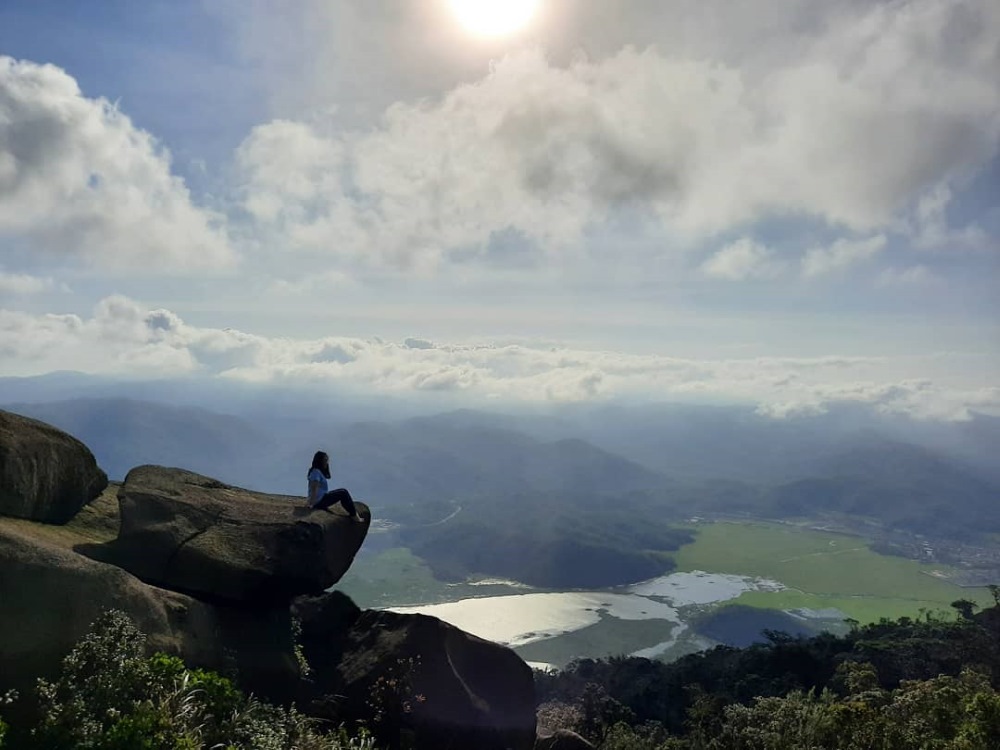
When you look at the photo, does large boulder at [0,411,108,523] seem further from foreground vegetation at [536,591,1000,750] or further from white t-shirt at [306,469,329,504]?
foreground vegetation at [536,591,1000,750]

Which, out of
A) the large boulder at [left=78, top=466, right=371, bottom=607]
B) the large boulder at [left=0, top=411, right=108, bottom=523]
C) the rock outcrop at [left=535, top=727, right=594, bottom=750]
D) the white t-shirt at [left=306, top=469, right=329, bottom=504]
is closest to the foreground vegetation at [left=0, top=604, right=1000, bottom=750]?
the large boulder at [left=78, top=466, right=371, bottom=607]

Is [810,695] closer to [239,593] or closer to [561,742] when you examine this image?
[561,742]

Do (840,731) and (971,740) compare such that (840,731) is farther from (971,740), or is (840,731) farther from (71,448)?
(71,448)

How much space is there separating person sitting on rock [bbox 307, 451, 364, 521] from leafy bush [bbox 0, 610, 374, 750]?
10.2m

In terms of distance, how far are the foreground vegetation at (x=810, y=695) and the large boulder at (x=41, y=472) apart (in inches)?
1079

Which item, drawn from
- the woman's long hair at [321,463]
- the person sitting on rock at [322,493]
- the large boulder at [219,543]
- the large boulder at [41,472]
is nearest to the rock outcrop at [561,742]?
the large boulder at [219,543]

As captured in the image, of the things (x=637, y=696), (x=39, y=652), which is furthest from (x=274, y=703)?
(x=637, y=696)

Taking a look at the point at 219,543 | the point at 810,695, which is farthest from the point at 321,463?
the point at 810,695

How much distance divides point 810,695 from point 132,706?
37250mm

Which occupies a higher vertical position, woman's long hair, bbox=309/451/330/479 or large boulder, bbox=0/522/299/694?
woman's long hair, bbox=309/451/330/479

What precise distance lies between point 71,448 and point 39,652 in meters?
10.3

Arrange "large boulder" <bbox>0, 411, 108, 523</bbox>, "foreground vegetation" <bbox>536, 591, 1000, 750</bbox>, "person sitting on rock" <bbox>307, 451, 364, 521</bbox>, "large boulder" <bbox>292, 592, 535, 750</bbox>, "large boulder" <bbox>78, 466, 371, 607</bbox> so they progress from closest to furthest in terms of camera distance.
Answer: "large boulder" <bbox>0, 411, 108, 523</bbox>
"large boulder" <bbox>78, 466, 371, 607</bbox>
"large boulder" <bbox>292, 592, 535, 750</bbox>
"foreground vegetation" <bbox>536, 591, 1000, 750</bbox>
"person sitting on rock" <bbox>307, 451, 364, 521</bbox>

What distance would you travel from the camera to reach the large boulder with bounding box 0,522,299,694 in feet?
45.1

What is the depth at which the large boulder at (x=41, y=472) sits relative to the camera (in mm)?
18219
